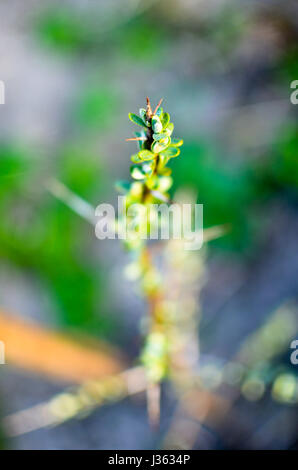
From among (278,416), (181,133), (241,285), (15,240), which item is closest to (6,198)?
(15,240)

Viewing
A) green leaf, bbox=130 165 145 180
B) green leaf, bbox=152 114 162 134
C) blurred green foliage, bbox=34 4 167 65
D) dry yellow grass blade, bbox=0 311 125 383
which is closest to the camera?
green leaf, bbox=152 114 162 134

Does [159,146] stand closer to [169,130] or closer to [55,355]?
[169,130]

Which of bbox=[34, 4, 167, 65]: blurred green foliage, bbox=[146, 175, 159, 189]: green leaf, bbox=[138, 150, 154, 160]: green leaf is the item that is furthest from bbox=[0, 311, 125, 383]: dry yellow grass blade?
bbox=[34, 4, 167, 65]: blurred green foliage

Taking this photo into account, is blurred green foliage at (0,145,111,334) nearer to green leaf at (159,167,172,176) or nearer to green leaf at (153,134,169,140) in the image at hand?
green leaf at (159,167,172,176)

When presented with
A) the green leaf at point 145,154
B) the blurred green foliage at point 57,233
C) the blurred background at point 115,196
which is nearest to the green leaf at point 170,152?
the green leaf at point 145,154

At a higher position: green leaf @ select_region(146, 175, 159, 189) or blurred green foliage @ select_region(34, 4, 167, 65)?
blurred green foliage @ select_region(34, 4, 167, 65)

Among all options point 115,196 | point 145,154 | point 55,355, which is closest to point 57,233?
point 115,196

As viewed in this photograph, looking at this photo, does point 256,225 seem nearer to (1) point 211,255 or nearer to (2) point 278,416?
(1) point 211,255

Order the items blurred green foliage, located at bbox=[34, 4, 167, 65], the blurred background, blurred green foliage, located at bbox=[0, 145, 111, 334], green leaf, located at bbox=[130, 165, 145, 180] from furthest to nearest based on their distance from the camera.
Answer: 1. blurred green foliage, located at bbox=[34, 4, 167, 65]
2. blurred green foliage, located at bbox=[0, 145, 111, 334]
3. the blurred background
4. green leaf, located at bbox=[130, 165, 145, 180]

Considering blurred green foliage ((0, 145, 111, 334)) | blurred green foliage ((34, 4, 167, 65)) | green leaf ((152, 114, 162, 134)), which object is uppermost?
blurred green foliage ((34, 4, 167, 65))
